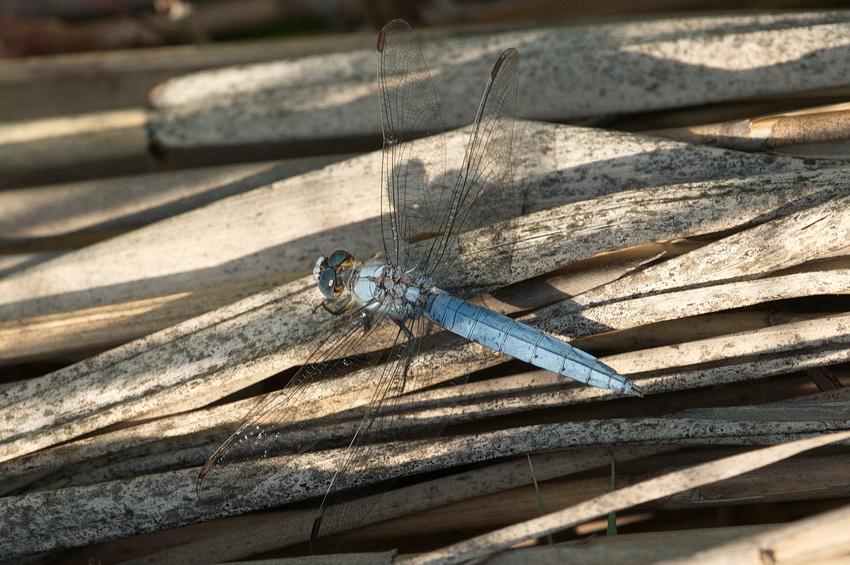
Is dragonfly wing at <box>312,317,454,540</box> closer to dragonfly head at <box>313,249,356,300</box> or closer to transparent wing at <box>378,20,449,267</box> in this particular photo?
dragonfly head at <box>313,249,356,300</box>

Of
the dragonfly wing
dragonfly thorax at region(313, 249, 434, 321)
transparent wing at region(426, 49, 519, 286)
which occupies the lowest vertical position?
the dragonfly wing

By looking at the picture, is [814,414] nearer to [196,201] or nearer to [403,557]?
[403,557]

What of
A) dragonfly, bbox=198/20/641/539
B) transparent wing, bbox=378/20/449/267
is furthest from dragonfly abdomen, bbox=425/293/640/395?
transparent wing, bbox=378/20/449/267

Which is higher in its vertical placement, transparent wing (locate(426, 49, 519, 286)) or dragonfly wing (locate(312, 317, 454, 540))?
transparent wing (locate(426, 49, 519, 286))

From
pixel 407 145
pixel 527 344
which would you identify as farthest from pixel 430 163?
pixel 527 344

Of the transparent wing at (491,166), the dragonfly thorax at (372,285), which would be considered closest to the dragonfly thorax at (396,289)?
the dragonfly thorax at (372,285)

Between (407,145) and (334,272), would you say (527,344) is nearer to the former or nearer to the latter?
(334,272)

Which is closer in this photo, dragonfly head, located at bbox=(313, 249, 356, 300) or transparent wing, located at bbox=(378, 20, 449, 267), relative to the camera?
dragonfly head, located at bbox=(313, 249, 356, 300)
